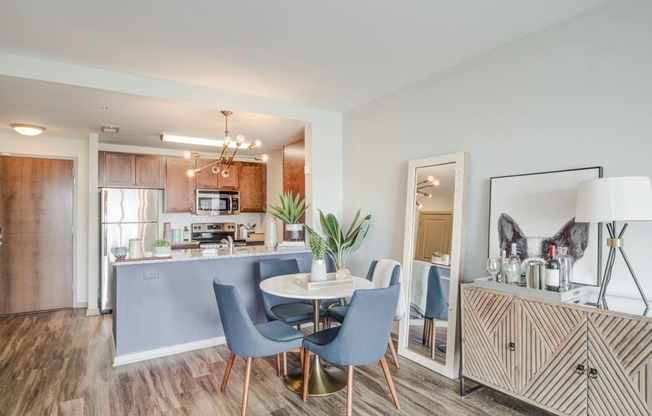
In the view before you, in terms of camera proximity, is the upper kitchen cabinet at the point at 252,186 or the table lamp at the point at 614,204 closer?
the table lamp at the point at 614,204

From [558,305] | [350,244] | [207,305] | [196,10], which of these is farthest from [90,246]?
[558,305]

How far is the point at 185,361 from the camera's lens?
10.8 feet

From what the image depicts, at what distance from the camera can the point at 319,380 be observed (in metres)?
2.79

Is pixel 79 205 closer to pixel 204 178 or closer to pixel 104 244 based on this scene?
pixel 104 244

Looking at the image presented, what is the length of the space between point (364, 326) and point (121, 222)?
14.1 ft

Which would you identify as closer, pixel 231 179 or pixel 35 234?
pixel 35 234

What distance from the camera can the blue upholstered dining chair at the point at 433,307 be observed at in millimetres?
3125

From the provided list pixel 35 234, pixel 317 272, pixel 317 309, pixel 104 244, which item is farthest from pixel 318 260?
pixel 35 234

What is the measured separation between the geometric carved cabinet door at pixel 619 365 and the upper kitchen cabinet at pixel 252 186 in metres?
5.39

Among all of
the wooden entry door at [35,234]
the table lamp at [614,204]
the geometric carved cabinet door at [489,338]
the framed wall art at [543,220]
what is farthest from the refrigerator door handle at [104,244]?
the table lamp at [614,204]

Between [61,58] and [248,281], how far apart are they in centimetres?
257

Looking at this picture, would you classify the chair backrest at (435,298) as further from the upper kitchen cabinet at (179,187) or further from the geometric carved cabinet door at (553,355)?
the upper kitchen cabinet at (179,187)

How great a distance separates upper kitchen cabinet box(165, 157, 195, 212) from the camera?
581 centimetres

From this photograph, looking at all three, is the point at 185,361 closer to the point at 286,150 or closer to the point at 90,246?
the point at 90,246
